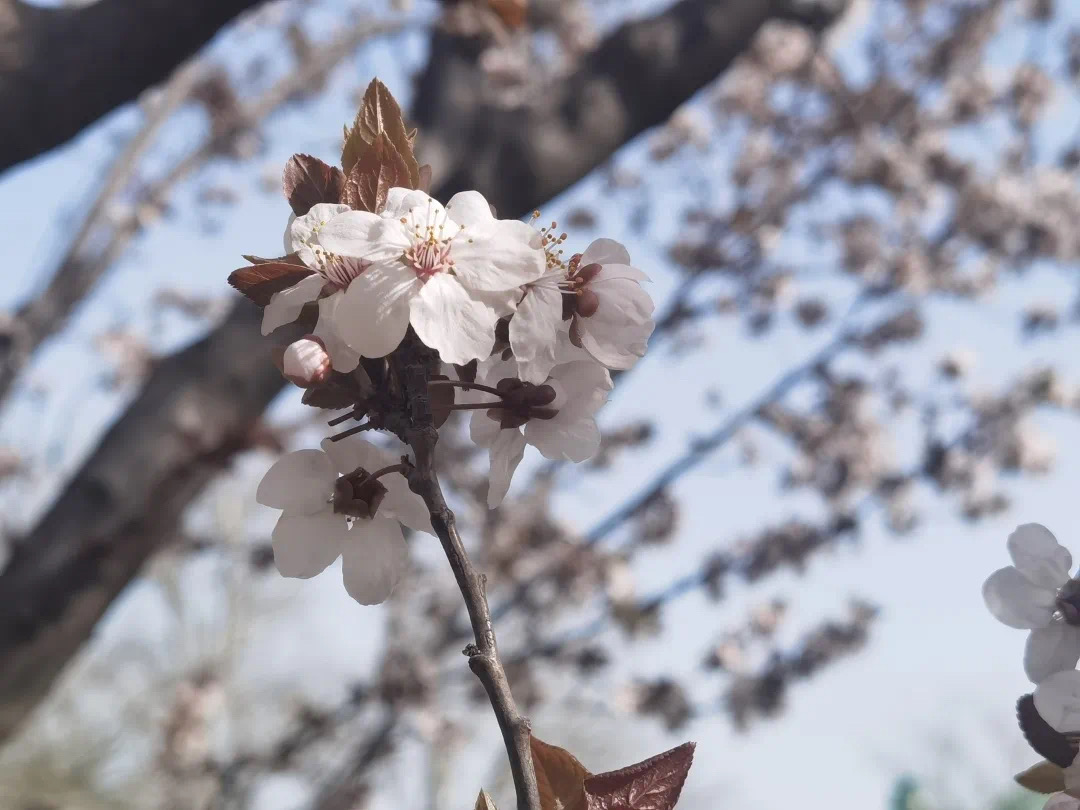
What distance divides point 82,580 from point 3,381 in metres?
1.34

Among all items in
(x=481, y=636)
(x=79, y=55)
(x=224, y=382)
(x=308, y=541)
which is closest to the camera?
(x=481, y=636)

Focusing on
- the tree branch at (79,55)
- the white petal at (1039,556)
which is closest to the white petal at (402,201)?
the white petal at (1039,556)

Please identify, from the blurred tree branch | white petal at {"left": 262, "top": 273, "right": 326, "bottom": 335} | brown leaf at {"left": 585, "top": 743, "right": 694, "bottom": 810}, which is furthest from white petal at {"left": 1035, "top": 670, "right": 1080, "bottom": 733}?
the blurred tree branch

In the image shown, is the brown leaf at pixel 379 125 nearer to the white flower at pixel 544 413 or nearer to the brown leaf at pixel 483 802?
the white flower at pixel 544 413

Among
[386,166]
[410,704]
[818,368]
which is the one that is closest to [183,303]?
[410,704]

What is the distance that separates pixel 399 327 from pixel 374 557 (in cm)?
12

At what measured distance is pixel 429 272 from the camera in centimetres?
41

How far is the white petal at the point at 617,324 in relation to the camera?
1.44 ft

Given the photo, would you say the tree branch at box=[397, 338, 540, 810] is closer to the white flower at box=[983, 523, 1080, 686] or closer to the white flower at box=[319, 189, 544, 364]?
the white flower at box=[319, 189, 544, 364]

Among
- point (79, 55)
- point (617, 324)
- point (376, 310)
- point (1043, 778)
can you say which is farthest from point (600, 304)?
point (79, 55)

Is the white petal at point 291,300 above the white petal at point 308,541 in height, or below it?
above

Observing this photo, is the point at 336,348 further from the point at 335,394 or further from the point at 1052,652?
the point at 1052,652

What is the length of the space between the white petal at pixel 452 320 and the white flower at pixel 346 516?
0.07m

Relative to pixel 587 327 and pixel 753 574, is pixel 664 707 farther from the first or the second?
pixel 587 327
